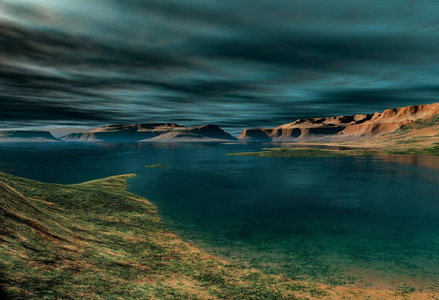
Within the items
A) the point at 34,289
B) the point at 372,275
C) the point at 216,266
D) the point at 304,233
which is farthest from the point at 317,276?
the point at 34,289

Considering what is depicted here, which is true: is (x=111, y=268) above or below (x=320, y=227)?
A: above

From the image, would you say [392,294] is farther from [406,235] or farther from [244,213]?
[244,213]

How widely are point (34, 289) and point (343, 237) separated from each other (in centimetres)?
2778

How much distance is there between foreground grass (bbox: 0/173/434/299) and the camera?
11.9m

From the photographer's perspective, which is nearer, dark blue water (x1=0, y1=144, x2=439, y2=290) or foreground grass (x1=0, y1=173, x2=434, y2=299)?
foreground grass (x1=0, y1=173, x2=434, y2=299)

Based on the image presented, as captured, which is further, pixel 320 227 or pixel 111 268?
pixel 320 227

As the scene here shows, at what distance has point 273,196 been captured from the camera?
52.4 meters

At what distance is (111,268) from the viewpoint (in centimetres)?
1620

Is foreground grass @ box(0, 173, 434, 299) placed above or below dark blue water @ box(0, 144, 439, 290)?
above

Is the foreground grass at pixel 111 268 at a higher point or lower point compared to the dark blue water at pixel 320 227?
higher

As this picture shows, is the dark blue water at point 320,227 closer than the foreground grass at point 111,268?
No

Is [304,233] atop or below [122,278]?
below

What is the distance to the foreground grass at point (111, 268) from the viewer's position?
11.9 meters

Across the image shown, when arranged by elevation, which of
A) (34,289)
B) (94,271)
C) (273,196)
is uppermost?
(34,289)
